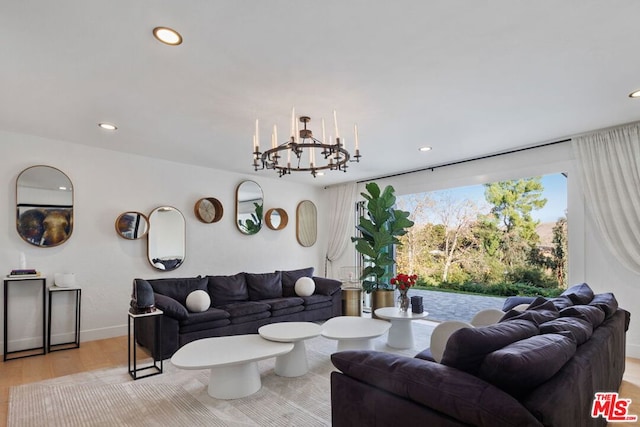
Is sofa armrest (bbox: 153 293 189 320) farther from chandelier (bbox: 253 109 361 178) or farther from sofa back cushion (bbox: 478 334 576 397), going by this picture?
sofa back cushion (bbox: 478 334 576 397)

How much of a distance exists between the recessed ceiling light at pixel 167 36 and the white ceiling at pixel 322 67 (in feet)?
0.13

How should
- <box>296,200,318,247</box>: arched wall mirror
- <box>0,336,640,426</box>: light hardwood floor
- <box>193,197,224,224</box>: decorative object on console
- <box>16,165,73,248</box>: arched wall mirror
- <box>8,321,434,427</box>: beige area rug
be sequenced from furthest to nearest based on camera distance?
<box>296,200,318,247</box>: arched wall mirror, <box>193,197,224,224</box>: decorative object on console, <box>16,165,73,248</box>: arched wall mirror, <box>0,336,640,426</box>: light hardwood floor, <box>8,321,434,427</box>: beige area rug

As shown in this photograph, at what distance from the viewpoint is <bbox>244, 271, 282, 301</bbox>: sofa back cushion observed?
515 cm

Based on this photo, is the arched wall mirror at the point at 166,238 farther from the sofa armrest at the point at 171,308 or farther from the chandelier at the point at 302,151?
the chandelier at the point at 302,151

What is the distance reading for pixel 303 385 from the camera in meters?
3.04

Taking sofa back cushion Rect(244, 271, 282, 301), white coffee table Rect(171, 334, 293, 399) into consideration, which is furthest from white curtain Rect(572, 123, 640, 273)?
sofa back cushion Rect(244, 271, 282, 301)

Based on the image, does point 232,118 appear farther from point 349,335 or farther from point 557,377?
point 557,377

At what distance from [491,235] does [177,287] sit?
5440mm

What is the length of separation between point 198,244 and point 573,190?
5423 millimetres

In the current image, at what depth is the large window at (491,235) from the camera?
5648mm

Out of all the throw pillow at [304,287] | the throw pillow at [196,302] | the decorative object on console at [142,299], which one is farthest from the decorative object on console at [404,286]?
the decorative object on console at [142,299]

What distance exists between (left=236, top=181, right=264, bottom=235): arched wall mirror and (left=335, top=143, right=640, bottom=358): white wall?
11.9 ft

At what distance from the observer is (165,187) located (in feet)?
17.4

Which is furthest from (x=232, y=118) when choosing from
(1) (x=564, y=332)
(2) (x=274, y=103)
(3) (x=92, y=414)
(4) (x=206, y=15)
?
(1) (x=564, y=332)
